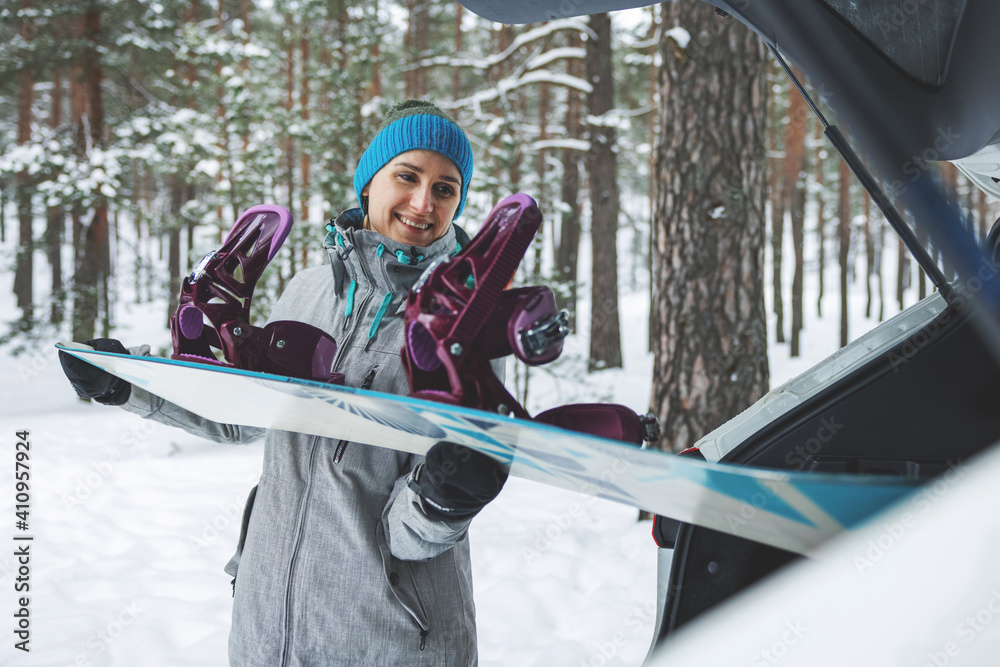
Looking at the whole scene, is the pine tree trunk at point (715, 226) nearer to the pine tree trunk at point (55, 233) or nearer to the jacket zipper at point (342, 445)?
the jacket zipper at point (342, 445)

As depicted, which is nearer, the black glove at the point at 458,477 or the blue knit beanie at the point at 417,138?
the black glove at the point at 458,477

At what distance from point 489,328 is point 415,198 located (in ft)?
2.02

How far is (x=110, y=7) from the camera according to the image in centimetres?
1032

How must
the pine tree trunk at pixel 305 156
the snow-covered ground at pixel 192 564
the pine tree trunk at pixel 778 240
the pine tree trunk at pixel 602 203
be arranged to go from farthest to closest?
1. the pine tree trunk at pixel 778 240
2. the pine tree trunk at pixel 305 156
3. the pine tree trunk at pixel 602 203
4. the snow-covered ground at pixel 192 564

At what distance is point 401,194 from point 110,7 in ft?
37.8

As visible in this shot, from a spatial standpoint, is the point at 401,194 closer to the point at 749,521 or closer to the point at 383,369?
the point at 383,369

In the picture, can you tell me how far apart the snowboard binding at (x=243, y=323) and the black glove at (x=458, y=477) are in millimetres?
433

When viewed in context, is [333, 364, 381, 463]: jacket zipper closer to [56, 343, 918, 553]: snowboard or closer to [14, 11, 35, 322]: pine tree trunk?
[56, 343, 918, 553]: snowboard

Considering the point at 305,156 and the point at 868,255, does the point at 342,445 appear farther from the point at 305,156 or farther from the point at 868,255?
the point at 868,255

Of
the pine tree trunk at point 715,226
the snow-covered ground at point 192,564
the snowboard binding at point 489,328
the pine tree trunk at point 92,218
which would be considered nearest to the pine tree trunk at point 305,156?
the pine tree trunk at point 92,218

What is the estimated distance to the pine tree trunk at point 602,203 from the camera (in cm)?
1031

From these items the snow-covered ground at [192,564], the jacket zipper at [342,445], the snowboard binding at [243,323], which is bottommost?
the snow-covered ground at [192,564]

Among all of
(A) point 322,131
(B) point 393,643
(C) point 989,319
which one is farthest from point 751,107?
(A) point 322,131

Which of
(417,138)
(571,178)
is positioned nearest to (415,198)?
(417,138)
